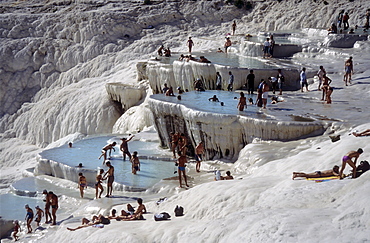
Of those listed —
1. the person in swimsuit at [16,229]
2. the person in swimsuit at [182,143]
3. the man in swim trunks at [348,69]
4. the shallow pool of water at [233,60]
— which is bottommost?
the person in swimsuit at [16,229]

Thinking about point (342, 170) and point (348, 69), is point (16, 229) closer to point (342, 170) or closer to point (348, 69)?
point (342, 170)

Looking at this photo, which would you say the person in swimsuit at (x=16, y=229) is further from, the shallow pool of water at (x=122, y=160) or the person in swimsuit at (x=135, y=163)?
the person in swimsuit at (x=135, y=163)

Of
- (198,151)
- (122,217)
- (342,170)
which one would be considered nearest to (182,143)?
(198,151)

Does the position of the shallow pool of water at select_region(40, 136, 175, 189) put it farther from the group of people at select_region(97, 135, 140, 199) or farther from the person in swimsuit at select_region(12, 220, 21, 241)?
the person in swimsuit at select_region(12, 220, 21, 241)

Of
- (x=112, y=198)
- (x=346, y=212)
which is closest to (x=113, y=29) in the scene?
(x=112, y=198)

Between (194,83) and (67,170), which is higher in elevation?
(194,83)

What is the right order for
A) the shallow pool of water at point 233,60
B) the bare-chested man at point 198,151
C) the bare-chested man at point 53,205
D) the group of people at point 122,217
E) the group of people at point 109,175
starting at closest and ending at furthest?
the group of people at point 122,217, the bare-chested man at point 53,205, the group of people at point 109,175, the bare-chested man at point 198,151, the shallow pool of water at point 233,60

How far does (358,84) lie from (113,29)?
1961 cm

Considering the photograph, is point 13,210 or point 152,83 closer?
point 13,210

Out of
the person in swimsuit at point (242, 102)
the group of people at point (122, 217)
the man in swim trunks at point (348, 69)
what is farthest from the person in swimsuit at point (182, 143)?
the man in swim trunks at point (348, 69)

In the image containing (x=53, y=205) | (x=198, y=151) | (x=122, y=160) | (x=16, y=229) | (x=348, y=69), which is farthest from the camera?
(x=348, y=69)

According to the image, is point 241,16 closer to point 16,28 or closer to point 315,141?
point 16,28

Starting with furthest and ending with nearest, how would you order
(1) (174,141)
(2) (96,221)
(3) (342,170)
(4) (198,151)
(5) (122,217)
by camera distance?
1. (1) (174,141)
2. (4) (198,151)
3. (5) (122,217)
4. (2) (96,221)
5. (3) (342,170)

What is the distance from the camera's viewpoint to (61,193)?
55.1 ft
